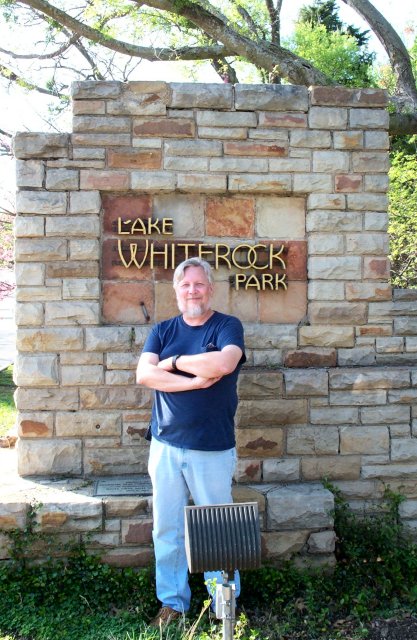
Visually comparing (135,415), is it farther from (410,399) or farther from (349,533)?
(410,399)

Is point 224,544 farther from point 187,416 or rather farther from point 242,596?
point 242,596

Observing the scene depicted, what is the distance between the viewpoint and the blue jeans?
A: 3.36 meters

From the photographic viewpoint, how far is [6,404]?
9.17 meters

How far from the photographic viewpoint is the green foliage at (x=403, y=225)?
321 inches

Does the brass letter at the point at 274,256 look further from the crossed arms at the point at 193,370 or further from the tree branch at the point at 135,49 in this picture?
the tree branch at the point at 135,49

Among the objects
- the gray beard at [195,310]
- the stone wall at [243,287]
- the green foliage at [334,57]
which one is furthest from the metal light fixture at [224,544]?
the green foliage at [334,57]

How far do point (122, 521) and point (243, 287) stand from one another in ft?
5.80

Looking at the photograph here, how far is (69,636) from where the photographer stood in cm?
343

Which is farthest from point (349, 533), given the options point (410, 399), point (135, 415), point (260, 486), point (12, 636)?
point (12, 636)

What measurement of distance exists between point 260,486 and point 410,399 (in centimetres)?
124

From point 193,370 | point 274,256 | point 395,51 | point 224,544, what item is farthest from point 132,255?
point 395,51

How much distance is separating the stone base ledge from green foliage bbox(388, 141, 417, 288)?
488 centimetres

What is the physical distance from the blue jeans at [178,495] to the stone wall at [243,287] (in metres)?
0.85

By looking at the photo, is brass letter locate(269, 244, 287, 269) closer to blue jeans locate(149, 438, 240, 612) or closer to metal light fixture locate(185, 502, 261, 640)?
blue jeans locate(149, 438, 240, 612)
